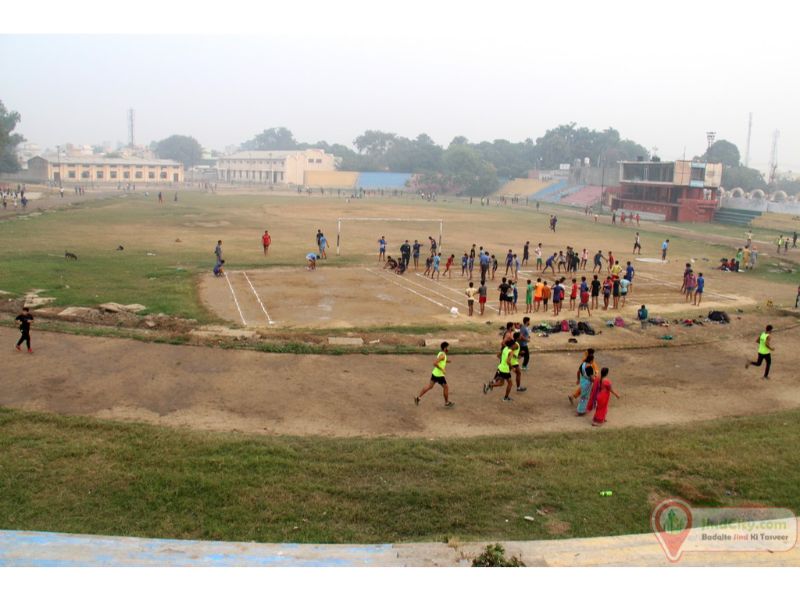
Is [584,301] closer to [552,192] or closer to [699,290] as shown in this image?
[699,290]

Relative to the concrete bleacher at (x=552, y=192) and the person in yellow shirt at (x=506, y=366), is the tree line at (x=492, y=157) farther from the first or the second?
the person in yellow shirt at (x=506, y=366)

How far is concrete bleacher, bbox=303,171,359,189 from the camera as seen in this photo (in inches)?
5256

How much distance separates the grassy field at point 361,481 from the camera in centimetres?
930

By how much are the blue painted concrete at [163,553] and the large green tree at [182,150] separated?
190590 millimetres

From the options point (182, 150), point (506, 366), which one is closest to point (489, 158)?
point (182, 150)

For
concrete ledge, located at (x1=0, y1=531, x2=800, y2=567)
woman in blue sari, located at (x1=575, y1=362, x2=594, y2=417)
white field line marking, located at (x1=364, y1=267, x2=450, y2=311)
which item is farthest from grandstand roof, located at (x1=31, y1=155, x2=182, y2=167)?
concrete ledge, located at (x1=0, y1=531, x2=800, y2=567)

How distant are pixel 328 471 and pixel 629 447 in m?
5.55

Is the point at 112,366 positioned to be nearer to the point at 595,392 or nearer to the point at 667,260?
the point at 595,392

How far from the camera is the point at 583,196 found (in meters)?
100

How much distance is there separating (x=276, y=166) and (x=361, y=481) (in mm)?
135867

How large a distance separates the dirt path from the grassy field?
99 cm

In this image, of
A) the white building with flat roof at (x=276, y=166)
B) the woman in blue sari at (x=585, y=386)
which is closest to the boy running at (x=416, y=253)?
the woman in blue sari at (x=585, y=386)

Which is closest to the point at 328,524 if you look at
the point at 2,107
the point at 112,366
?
the point at 112,366

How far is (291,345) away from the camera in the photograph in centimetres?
1850
